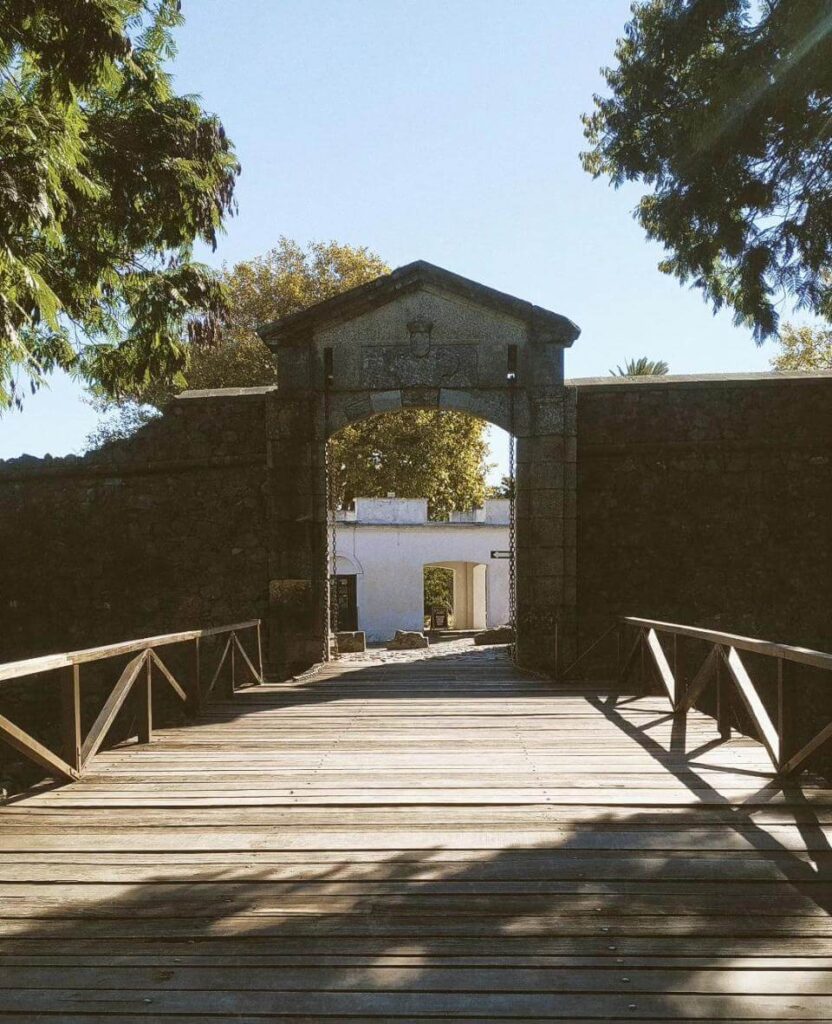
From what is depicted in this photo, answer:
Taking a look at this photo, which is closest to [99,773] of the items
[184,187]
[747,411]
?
[184,187]

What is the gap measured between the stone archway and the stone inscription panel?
1 centimetres

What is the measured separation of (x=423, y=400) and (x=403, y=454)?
15.2 m

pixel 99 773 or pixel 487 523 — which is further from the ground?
pixel 487 523

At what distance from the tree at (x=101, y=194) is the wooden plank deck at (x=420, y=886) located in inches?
154

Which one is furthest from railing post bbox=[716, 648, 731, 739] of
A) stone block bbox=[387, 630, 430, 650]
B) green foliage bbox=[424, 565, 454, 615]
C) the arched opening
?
green foliage bbox=[424, 565, 454, 615]

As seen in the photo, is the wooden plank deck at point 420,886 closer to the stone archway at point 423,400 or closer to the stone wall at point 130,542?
the stone archway at point 423,400

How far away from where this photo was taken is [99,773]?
532 centimetres

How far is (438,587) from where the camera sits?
34.2 m

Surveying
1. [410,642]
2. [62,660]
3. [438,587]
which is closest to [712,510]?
[62,660]

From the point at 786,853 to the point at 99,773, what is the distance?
3547 millimetres

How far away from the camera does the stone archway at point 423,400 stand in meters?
10.4

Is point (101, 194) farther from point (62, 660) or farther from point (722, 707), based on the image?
point (722, 707)

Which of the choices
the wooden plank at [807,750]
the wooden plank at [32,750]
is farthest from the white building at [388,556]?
the wooden plank at [807,750]

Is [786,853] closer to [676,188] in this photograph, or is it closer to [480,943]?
[480,943]
